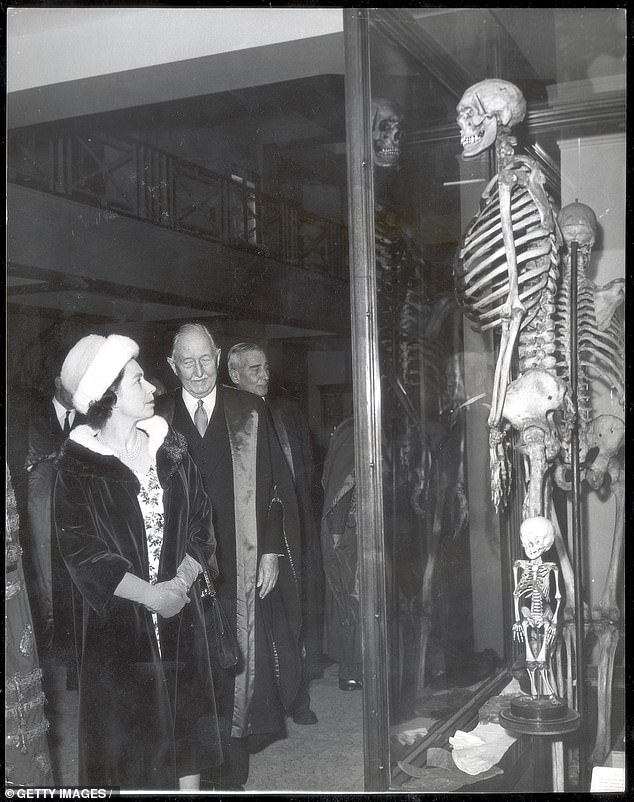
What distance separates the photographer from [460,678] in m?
2.10

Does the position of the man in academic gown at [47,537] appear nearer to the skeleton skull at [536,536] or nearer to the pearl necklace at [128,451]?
the pearl necklace at [128,451]

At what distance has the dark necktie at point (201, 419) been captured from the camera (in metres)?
2.04

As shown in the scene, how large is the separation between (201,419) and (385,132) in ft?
2.47

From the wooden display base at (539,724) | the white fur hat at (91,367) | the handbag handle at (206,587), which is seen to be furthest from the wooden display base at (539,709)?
the white fur hat at (91,367)

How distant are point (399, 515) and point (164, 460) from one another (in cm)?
53

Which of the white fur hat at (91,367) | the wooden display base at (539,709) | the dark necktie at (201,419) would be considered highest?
the white fur hat at (91,367)

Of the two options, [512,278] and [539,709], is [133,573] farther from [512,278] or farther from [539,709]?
[512,278]

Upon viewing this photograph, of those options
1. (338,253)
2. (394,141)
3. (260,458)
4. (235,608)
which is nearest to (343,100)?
(394,141)

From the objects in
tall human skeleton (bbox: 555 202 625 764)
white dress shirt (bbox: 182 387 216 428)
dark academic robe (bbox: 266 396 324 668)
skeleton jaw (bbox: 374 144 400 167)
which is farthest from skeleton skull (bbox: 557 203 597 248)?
white dress shirt (bbox: 182 387 216 428)

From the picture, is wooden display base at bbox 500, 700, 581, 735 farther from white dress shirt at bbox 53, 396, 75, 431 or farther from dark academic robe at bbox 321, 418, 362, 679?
white dress shirt at bbox 53, 396, 75, 431

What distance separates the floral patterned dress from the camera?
203 cm

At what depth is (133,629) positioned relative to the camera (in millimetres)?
2041

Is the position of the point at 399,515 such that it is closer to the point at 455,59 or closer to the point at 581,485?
the point at 581,485

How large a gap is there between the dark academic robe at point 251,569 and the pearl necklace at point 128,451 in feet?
0.32
